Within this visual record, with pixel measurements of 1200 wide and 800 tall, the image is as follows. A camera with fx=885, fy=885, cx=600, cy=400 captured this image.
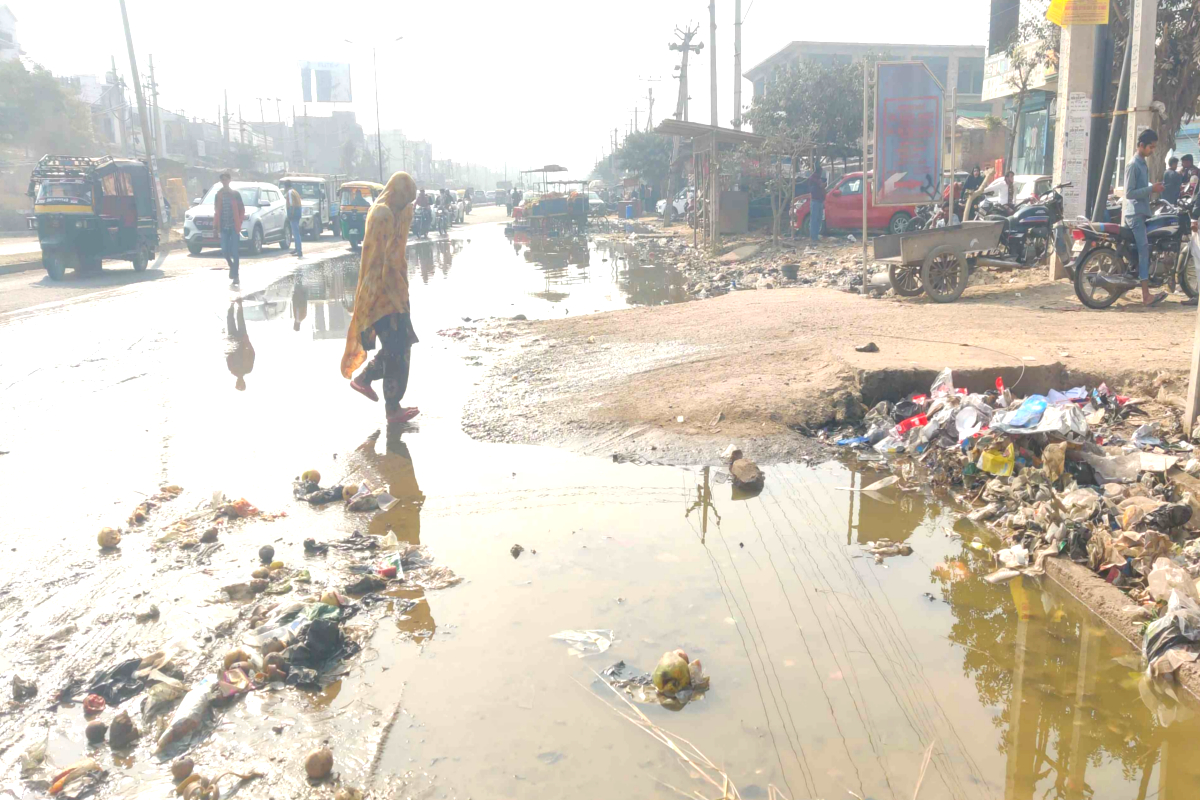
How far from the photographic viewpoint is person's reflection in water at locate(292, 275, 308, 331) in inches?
447

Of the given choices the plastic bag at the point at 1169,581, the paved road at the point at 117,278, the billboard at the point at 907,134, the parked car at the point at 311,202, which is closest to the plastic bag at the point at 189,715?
the plastic bag at the point at 1169,581

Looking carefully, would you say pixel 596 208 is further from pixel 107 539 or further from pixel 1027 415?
pixel 107 539

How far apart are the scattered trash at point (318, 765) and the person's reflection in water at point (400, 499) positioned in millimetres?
807

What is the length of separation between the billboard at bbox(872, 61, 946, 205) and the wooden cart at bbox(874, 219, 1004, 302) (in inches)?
38.9

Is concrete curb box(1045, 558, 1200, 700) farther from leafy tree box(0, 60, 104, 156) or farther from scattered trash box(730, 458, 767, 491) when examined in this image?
leafy tree box(0, 60, 104, 156)

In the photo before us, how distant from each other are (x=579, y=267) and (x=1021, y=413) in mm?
14944

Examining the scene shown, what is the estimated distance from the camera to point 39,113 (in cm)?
3934

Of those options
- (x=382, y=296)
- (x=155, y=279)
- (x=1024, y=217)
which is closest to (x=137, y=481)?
(x=382, y=296)

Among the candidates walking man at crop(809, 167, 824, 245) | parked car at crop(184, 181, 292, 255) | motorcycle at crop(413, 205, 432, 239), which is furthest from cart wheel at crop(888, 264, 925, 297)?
motorcycle at crop(413, 205, 432, 239)

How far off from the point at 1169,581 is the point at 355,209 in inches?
944

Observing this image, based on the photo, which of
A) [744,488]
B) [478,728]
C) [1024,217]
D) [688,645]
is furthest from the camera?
[1024,217]

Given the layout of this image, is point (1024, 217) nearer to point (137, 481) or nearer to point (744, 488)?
point (744, 488)

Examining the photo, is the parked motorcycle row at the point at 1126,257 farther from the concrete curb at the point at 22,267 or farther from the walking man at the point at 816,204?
the concrete curb at the point at 22,267

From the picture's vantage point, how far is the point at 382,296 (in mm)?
6262
